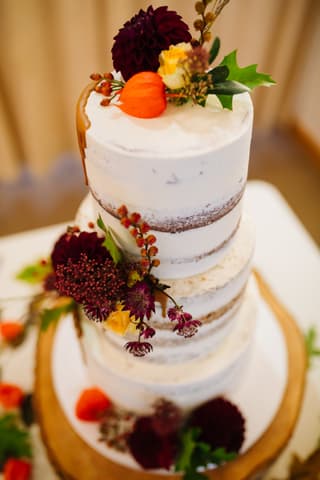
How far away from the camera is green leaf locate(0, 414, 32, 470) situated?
1.39 meters

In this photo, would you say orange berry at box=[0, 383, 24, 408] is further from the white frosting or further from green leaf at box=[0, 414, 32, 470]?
the white frosting

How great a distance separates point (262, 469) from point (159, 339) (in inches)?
22.7

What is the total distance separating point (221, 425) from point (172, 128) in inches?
32.5

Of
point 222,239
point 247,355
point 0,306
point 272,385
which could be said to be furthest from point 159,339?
point 0,306

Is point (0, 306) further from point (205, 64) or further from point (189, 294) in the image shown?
point (205, 64)

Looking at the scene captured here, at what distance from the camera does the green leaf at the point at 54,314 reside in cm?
115

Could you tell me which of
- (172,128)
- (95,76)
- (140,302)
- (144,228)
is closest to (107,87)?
(95,76)

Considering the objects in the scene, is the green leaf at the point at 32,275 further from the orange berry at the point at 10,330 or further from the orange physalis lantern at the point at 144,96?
the orange physalis lantern at the point at 144,96

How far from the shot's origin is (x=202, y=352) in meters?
1.14

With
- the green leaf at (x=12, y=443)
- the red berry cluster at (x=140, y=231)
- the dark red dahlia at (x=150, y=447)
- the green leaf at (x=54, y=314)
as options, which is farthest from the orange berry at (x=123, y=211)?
the green leaf at (x=12, y=443)

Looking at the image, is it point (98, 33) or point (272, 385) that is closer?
point (272, 385)

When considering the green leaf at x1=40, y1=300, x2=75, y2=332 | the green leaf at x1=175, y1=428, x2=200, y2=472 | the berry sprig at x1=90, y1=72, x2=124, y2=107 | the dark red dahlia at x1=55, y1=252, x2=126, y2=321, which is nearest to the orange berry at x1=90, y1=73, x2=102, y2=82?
the berry sprig at x1=90, y1=72, x2=124, y2=107

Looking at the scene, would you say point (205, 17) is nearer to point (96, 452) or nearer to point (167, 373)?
point (167, 373)

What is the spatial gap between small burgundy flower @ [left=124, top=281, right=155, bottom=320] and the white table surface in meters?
0.93
